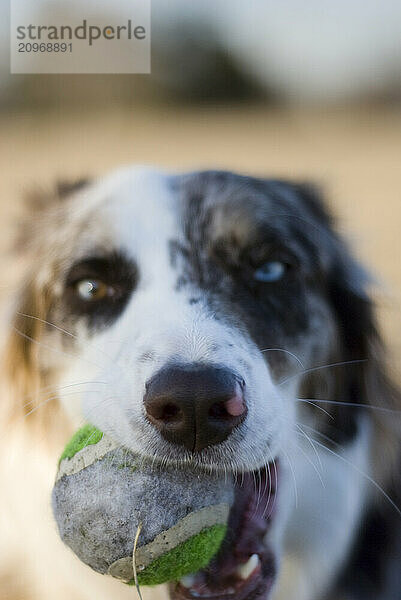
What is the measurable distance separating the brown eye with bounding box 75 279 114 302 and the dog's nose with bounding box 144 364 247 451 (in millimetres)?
428

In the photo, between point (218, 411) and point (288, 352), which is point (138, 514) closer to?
point (218, 411)

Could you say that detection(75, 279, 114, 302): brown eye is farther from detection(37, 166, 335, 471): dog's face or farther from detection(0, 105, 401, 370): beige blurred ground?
detection(0, 105, 401, 370): beige blurred ground

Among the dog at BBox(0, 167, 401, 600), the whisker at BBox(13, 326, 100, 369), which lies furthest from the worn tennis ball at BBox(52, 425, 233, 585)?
the whisker at BBox(13, 326, 100, 369)

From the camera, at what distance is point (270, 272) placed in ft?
6.68

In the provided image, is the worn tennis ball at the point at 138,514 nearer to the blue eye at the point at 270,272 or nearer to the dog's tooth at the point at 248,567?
the dog's tooth at the point at 248,567

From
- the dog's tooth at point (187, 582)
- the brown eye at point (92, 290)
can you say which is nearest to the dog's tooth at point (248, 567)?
the dog's tooth at point (187, 582)

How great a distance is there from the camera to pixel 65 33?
344cm

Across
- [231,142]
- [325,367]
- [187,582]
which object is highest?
[231,142]

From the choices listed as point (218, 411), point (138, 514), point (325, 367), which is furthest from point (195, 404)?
point (325, 367)

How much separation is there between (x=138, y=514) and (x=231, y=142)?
9.88m

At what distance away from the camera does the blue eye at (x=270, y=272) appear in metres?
2.01

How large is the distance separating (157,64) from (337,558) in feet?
32.7

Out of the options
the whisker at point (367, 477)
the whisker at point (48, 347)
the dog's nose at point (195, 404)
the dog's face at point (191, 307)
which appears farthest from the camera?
the whisker at point (367, 477)

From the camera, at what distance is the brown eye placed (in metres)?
2.00
